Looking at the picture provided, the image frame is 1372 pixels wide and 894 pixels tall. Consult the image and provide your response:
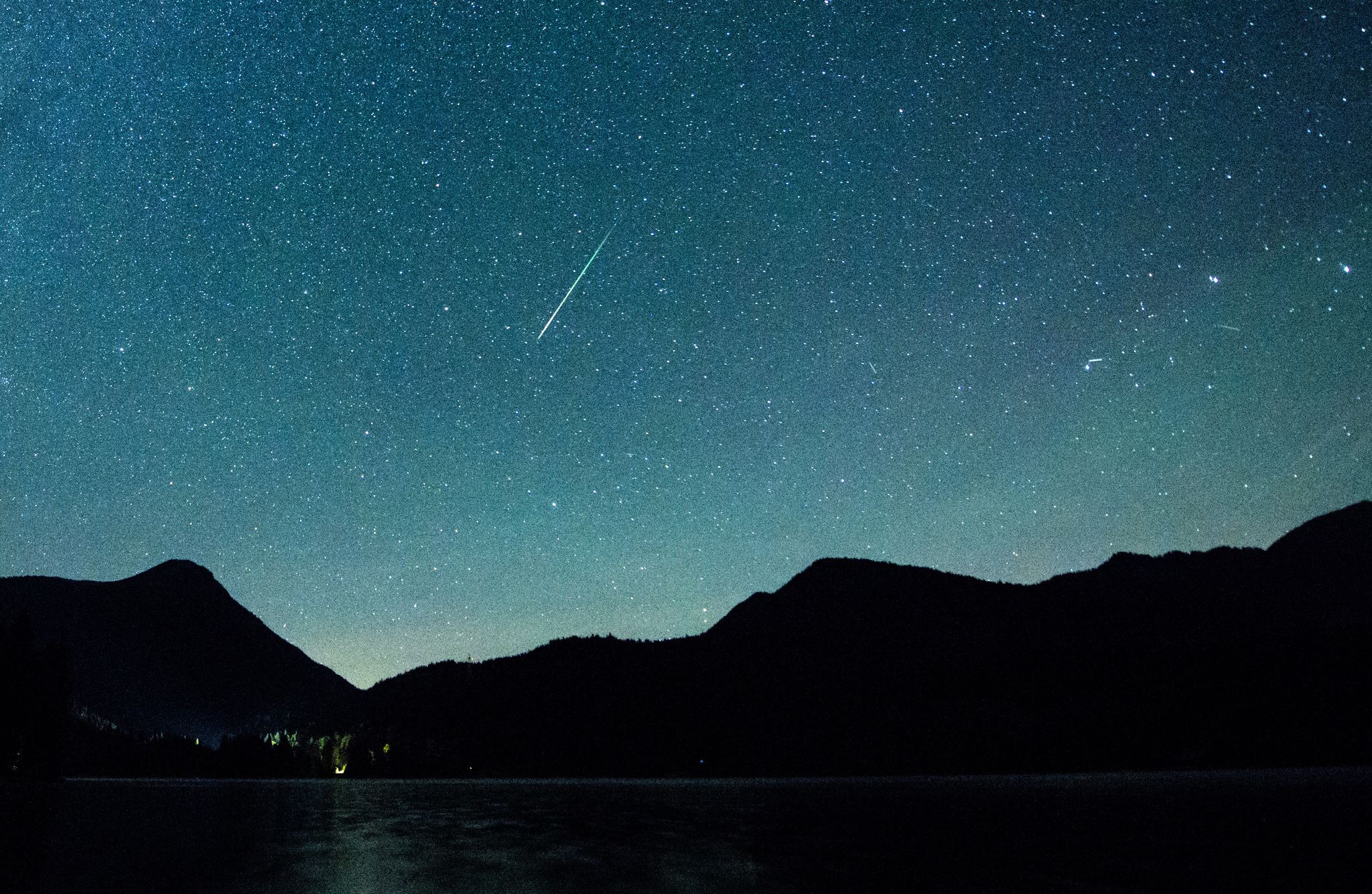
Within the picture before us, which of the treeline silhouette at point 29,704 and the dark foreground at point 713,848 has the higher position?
the treeline silhouette at point 29,704

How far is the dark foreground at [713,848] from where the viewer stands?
65.2 ft

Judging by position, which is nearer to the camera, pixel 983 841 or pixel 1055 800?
pixel 983 841

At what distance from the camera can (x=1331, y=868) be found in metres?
21.1

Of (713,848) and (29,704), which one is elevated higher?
(29,704)

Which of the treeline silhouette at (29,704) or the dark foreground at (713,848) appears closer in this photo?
the dark foreground at (713,848)

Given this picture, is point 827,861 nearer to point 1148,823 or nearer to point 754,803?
point 1148,823

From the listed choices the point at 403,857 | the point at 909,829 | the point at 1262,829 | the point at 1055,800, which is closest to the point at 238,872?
the point at 403,857

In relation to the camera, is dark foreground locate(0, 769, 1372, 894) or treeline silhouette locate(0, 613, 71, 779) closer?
dark foreground locate(0, 769, 1372, 894)

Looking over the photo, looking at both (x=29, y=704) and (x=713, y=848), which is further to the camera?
(x=29, y=704)

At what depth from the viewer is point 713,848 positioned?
1118 inches

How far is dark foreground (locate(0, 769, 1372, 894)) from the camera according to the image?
19859 millimetres

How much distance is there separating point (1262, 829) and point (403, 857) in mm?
32583

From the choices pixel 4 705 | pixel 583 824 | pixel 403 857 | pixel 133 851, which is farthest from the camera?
pixel 4 705

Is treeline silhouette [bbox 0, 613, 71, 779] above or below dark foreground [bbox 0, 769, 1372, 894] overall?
above
